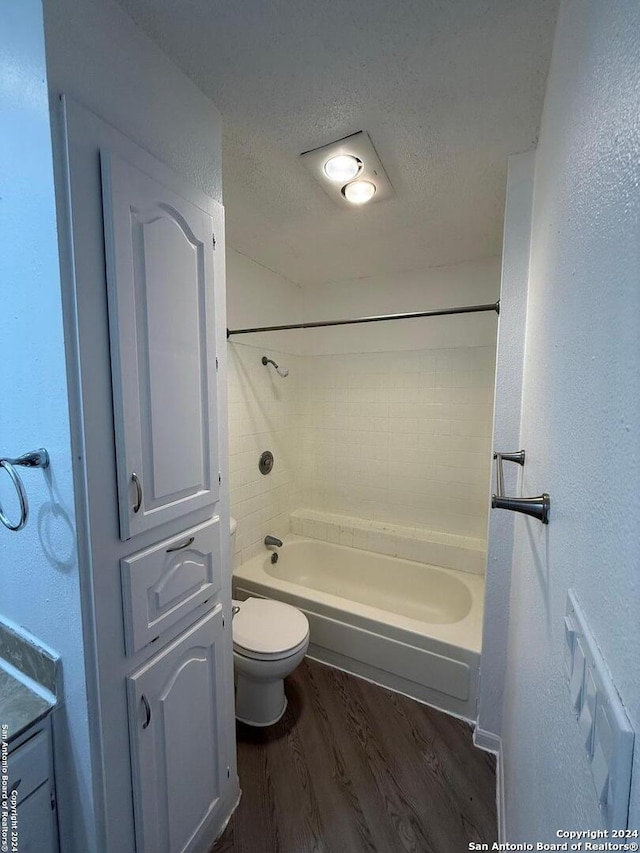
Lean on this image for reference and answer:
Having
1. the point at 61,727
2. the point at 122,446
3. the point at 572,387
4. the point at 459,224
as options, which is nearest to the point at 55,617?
the point at 61,727

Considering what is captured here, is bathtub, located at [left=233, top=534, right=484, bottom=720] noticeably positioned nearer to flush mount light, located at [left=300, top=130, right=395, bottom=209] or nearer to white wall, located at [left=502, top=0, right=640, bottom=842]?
white wall, located at [left=502, top=0, right=640, bottom=842]

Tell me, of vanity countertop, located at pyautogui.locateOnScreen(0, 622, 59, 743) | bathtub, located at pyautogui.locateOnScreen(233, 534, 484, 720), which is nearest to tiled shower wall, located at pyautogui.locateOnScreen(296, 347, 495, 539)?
bathtub, located at pyautogui.locateOnScreen(233, 534, 484, 720)

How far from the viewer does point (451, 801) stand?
1328mm

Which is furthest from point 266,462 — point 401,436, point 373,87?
point 373,87

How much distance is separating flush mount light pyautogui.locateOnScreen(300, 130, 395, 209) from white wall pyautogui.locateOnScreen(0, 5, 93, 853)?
890mm

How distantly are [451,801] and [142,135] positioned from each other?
246 cm

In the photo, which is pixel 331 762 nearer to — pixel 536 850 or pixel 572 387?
pixel 536 850

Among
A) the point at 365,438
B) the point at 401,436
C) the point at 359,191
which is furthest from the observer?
the point at 365,438

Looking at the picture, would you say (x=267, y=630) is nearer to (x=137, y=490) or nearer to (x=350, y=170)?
(x=137, y=490)

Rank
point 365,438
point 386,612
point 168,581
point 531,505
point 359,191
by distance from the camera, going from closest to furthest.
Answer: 1. point 531,505
2. point 168,581
3. point 359,191
4. point 386,612
5. point 365,438

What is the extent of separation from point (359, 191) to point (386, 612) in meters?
2.15

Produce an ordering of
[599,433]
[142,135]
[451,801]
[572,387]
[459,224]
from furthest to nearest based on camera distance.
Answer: [459,224] → [451,801] → [142,135] → [572,387] → [599,433]

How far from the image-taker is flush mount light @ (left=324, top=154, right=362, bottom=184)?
4.43 feet

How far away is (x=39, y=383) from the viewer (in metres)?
0.80
